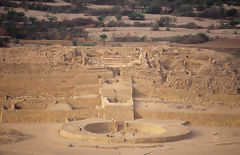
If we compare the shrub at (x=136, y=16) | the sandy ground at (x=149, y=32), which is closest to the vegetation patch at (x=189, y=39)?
the sandy ground at (x=149, y=32)

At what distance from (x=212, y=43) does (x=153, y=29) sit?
5546 mm

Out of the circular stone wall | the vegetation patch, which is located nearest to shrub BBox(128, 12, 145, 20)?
the vegetation patch

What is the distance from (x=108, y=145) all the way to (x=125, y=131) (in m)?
2.95

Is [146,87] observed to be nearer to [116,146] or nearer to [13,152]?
[116,146]

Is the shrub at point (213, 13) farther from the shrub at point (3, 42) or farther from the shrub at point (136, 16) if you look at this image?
the shrub at point (3, 42)

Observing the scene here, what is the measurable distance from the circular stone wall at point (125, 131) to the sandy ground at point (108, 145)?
0.36 metres

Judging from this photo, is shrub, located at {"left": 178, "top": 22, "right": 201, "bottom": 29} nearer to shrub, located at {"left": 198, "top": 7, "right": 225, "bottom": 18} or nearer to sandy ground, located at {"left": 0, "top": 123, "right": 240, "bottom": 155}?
shrub, located at {"left": 198, "top": 7, "right": 225, "bottom": 18}

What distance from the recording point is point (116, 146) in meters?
25.3

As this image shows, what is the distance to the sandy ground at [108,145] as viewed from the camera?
24906 millimetres

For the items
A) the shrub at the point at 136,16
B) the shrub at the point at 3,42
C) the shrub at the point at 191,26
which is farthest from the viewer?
the shrub at the point at 136,16

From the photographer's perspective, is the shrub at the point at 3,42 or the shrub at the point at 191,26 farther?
the shrub at the point at 191,26

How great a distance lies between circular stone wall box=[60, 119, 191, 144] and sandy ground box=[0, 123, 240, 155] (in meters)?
0.36

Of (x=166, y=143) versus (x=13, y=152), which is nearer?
(x=13, y=152)

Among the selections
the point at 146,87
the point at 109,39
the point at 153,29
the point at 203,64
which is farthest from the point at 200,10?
the point at 146,87
